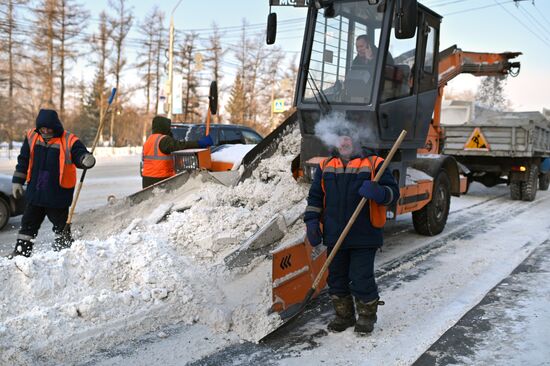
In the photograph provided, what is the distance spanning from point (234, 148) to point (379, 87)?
2.68 metres

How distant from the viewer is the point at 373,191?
141 inches

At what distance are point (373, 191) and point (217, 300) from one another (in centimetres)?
167

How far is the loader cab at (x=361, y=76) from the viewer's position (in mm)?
5688

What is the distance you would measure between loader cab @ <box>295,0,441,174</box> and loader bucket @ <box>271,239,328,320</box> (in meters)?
2.03

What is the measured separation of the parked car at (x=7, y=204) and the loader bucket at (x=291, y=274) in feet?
16.4

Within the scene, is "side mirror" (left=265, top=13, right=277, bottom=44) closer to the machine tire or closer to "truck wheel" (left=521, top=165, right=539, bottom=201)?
the machine tire

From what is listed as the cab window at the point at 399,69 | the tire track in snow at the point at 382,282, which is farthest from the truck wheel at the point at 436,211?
the cab window at the point at 399,69

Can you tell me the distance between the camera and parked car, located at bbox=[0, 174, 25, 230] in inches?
282

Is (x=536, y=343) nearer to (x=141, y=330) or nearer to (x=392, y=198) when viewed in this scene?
(x=392, y=198)

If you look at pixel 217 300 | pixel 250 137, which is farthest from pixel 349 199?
pixel 250 137

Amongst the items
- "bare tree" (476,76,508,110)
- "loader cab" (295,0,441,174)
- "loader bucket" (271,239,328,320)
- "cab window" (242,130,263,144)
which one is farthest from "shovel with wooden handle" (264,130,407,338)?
"bare tree" (476,76,508,110)

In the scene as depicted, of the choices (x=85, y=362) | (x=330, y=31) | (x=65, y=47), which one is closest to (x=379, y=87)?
(x=330, y=31)

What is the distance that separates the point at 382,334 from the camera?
12.7ft

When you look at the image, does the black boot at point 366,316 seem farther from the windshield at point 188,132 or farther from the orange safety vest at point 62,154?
the windshield at point 188,132
